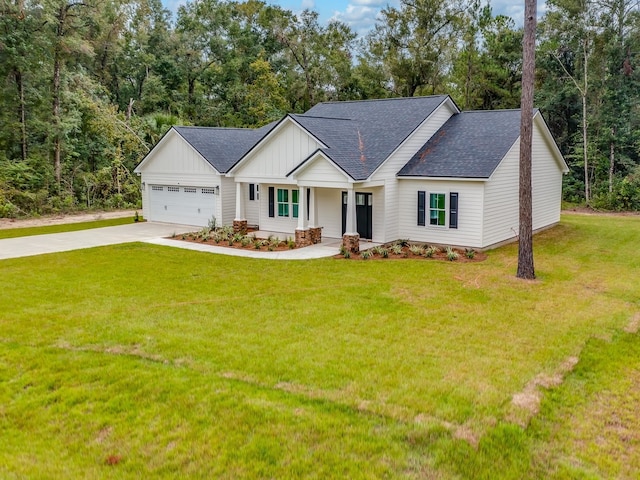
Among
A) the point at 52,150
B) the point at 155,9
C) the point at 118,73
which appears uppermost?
the point at 155,9

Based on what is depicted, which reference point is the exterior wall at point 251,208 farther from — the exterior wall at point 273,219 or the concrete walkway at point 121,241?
the concrete walkway at point 121,241

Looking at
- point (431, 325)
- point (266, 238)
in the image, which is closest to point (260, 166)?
point (266, 238)

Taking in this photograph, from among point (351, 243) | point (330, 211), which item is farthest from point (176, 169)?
point (351, 243)

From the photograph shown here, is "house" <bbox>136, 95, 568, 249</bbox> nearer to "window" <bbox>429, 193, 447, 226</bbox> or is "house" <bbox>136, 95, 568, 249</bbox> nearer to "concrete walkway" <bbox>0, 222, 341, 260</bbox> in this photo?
"window" <bbox>429, 193, 447, 226</bbox>

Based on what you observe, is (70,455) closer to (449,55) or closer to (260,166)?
(260,166)

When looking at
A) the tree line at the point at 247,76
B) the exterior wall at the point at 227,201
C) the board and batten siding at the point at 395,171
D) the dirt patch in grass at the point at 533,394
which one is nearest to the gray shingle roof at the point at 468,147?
the board and batten siding at the point at 395,171

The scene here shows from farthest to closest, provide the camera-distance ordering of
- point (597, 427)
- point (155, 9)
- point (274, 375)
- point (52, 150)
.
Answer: point (155, 9) → point (52, 150) → point (274, 375) → point (597, 427)

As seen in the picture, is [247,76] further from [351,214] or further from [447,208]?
[447,208]

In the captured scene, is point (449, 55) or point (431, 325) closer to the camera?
point (431, 325)
